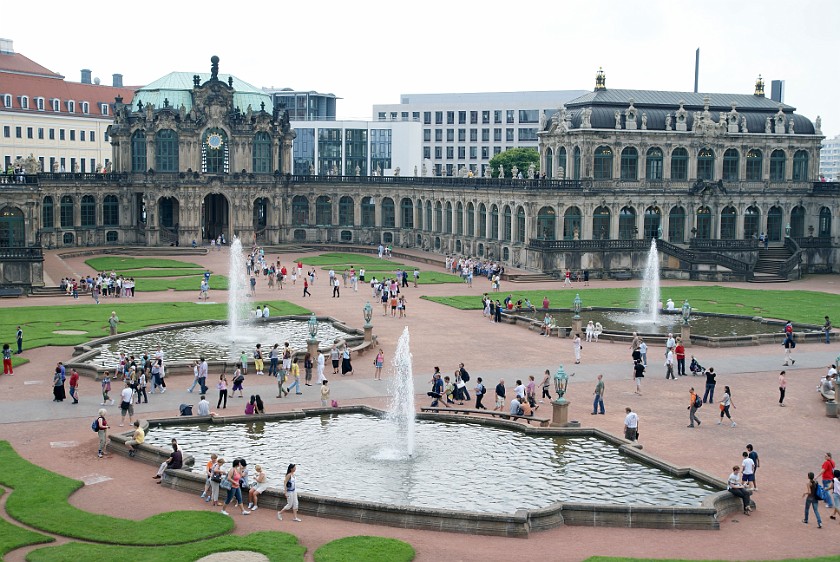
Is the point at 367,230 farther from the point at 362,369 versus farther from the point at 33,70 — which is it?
the point at 362,369

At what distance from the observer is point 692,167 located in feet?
361

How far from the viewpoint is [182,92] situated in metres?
128

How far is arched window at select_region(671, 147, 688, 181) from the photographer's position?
360 feet

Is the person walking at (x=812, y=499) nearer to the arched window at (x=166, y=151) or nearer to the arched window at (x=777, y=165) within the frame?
the arched window at (x=777, y=165)

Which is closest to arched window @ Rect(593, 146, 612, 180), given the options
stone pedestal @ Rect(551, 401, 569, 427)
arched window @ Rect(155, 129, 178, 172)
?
arched window @ Rect(155, 129, 178, 172)

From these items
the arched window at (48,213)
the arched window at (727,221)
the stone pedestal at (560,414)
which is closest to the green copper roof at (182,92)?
the arched window at (48,213)

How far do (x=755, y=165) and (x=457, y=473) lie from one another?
82765 mm

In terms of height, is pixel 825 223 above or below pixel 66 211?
below

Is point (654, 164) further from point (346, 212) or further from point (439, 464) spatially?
point (439, 464)

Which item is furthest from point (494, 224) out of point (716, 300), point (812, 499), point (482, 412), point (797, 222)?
point (812, 499)

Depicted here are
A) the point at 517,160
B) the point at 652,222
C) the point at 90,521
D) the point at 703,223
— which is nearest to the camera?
the point at 90,521

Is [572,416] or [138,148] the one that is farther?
[138,148]

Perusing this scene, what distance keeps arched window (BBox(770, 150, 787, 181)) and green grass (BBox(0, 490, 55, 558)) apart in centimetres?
9531

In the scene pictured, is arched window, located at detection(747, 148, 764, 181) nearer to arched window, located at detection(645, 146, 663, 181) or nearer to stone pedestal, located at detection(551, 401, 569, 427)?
arched window, located at detection(645, 146, 663, 181)
